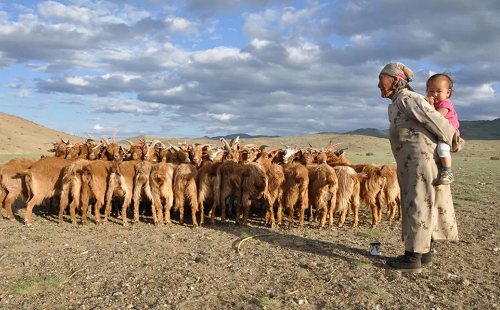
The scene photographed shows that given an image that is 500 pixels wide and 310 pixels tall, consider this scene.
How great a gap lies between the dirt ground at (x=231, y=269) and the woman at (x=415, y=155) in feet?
1.74

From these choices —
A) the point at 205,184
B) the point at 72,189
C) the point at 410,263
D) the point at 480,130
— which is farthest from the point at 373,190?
the point at 480,130

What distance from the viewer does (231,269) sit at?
6.31m

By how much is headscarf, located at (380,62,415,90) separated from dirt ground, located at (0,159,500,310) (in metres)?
2.83

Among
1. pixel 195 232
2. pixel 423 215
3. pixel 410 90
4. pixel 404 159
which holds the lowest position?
pixel 195 232

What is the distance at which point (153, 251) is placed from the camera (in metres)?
7.23

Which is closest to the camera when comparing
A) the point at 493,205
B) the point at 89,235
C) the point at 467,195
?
the point at 89,235

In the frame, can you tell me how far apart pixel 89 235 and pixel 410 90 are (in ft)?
22.1

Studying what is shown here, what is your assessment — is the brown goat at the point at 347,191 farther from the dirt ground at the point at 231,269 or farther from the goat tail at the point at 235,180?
the goat tail at the point at 235,180

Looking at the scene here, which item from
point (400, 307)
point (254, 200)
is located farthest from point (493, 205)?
point (400, 307)

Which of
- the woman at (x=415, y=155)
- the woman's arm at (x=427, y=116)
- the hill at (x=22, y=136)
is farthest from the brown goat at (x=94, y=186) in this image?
the hill at (x=22, y=136)

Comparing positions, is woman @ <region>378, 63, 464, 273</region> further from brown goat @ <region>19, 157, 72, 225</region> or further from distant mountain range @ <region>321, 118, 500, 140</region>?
distant mountain range @ <region>321, 118, 500, 140</region>

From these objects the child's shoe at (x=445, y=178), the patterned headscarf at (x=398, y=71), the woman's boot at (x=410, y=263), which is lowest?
the woman's boot at (x=410, y=263)

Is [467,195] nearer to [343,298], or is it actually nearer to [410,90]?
[410,90]

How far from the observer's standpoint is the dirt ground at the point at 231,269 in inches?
202
